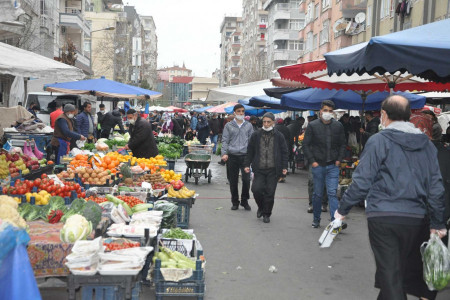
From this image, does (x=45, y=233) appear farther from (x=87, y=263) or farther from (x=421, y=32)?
(x=421, y=32)

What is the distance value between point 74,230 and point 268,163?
518cm

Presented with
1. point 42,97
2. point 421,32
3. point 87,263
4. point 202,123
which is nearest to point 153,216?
point 87,263

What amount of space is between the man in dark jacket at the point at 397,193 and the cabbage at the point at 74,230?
2663mm

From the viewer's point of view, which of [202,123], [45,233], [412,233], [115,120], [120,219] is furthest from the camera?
[202,123]

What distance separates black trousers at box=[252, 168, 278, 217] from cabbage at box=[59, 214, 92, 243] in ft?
15.8

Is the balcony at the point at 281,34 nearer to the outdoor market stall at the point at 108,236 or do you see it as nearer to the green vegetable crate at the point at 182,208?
the outdoor market stall at the point at 108,236

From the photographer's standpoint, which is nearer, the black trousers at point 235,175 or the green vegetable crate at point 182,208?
the green vegetable crate at point 182,208

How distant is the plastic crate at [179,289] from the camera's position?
5328 mm

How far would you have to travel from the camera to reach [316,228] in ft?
30.6

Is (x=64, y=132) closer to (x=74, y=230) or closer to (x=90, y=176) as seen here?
(x=90, y=176)

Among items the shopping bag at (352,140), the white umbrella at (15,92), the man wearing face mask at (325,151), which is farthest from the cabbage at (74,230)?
the white umbrella at (15,92)

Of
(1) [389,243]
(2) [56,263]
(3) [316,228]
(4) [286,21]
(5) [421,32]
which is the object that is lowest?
(3) [316,228]

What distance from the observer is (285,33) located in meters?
70.3

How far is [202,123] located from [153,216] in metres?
20.6
